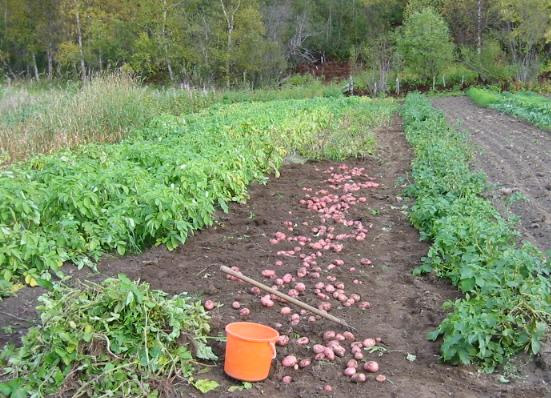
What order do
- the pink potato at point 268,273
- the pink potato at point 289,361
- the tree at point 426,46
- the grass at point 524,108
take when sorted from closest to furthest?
the pink potato at point 289,361, the pink potato at point 268,273, the grass at point 524,108, the tree at point 426,46

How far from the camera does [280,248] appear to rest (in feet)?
17.8

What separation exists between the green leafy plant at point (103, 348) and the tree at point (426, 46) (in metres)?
30.2

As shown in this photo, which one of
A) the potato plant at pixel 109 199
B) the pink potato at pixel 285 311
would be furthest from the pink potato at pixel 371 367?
the potato plant at pixel 109 199

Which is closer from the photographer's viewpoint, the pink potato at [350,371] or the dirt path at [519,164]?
the pink potato at [350,371]

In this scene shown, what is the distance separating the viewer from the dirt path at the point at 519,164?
19.9 feet

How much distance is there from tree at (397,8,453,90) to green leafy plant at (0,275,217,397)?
30.2m

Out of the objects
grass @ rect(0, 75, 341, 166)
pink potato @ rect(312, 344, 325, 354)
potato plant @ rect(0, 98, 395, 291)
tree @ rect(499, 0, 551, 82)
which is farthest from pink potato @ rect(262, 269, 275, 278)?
tree @ rect(499, 0, 551, 82)

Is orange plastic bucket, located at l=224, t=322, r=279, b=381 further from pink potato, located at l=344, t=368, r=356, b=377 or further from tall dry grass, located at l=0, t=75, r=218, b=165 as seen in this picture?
tall dry grass, located at l=0, t=75, r=218, b=165

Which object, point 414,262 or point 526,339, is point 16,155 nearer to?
point 414,262

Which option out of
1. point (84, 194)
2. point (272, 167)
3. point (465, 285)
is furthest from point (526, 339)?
point (272, 167)

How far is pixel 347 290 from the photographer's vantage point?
456 centimetres

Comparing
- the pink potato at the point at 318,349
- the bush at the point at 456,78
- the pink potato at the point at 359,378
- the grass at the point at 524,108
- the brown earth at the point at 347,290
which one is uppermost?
the pink potato at the point at 318,349

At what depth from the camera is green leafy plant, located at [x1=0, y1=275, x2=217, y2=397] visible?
296 cm

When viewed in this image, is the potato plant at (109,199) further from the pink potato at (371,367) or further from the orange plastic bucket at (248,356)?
the pink potato at (371,367)
